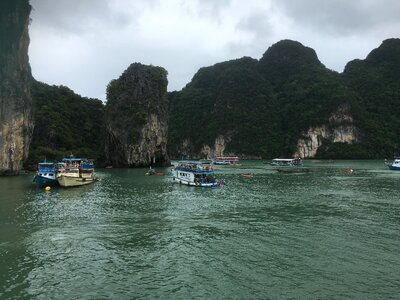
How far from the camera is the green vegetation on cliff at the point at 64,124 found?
9706cm

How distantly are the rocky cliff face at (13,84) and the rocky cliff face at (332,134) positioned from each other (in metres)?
112

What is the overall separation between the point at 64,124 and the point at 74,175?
61.5m

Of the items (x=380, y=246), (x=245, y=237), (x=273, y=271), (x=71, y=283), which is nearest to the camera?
(x=71, y=283)

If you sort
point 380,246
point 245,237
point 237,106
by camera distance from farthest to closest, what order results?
1. point 237,106
2. point 245,237
3. point 380,246

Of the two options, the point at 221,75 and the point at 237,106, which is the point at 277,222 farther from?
the point at 221,75

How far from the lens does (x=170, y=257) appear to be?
17.0 m

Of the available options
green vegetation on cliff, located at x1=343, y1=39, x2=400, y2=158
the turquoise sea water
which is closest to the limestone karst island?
the turquoise sea water

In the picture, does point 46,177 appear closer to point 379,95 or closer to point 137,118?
point 137,118

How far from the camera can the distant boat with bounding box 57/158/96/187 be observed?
45188 millimetres

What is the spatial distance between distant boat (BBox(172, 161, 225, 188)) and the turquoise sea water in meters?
13.1

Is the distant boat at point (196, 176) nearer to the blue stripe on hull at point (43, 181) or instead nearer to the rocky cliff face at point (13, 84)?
the blue stripe on hull at point (43, 181)

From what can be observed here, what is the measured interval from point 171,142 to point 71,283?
6512 inches

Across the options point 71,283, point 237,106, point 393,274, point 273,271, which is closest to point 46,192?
point 71,283

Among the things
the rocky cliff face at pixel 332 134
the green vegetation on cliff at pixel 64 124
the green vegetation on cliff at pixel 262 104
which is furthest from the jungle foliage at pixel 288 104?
the green vegetation on cliff at pixel 64 124
